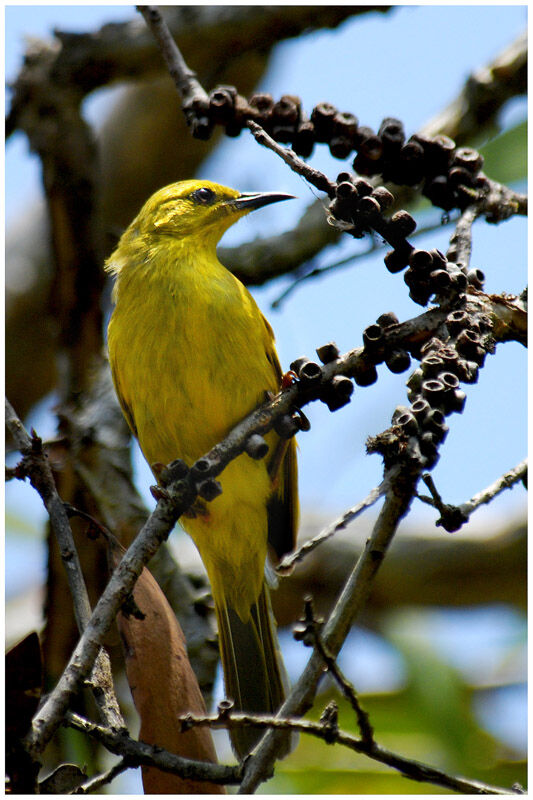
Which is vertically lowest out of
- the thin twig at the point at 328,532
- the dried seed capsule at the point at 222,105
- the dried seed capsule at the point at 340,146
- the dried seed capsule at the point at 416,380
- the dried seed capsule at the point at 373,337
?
the thin twig at the point at 328,532

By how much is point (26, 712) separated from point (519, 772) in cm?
276

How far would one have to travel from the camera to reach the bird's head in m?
3.95

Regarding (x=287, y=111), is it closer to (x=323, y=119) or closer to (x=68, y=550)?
(x=323, y=119)

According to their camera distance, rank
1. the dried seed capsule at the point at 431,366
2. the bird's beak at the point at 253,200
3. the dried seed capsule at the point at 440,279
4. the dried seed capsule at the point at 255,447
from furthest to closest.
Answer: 1. the bird's beak at the point at 253,200
2. the dried seed capsule at the point at 255,447
3. the dried seed capsule at the point at 440,279
4. the dried seed capsule at the point at 431,366

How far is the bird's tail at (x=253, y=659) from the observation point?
3.43m

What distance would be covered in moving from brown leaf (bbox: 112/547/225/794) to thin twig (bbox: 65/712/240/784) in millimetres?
209

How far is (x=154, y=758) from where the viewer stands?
1925 mm

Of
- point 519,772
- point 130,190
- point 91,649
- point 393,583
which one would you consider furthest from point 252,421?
point 130,190

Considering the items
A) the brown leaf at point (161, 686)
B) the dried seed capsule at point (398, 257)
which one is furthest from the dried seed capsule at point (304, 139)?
the brown leaf at point (161, 686)

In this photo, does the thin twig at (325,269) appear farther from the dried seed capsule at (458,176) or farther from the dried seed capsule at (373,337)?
the dried seed capsule at (373,337)

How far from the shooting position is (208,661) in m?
3.71

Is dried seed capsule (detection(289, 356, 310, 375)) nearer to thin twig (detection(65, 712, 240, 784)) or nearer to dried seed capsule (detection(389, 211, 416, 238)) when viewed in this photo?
dried seed capsule (detection(389, 211, 416, 238))

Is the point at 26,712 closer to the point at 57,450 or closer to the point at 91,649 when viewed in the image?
the point at 91,649

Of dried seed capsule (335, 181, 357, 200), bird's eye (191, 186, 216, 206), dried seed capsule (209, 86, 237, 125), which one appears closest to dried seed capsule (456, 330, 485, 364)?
dried seed capsule (335, 181, 357, 200)
